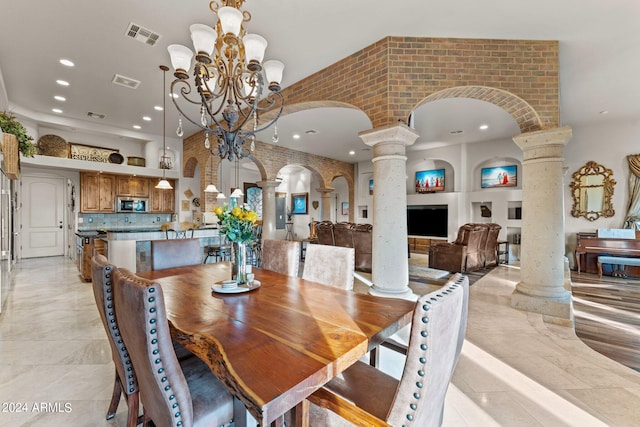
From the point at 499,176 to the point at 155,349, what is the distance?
873 centimetres

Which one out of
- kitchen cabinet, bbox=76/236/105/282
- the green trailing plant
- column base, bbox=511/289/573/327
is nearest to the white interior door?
kitchen cabinet, bbox=76/236/105/282

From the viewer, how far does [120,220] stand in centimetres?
709

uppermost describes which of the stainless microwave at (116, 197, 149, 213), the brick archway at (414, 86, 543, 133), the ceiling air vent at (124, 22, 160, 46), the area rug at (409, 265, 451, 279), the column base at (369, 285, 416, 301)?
the ceiling air vent at (124, 22, 160, 46)

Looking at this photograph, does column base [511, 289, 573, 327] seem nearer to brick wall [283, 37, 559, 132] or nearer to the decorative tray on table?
brick wall [283, 37, 559, 132]

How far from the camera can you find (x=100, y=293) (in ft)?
Answer: 4.58

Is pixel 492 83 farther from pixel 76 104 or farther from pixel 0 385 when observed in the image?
pixel 76 104

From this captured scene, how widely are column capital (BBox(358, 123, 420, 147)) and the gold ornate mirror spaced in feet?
18.6

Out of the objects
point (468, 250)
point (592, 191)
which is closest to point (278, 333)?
point (468, 250)

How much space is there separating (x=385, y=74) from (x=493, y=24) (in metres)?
1.14

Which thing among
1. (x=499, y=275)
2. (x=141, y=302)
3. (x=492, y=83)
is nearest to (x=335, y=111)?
(x=492, y=83)

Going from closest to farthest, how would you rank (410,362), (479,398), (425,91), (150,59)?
(410,362), (479,398), (425,91), (150,59)

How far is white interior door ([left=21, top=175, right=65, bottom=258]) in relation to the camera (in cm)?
658

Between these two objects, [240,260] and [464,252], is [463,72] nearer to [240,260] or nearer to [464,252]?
[240,260]

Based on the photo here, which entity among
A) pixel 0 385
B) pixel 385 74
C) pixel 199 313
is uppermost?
pixel 385 74
